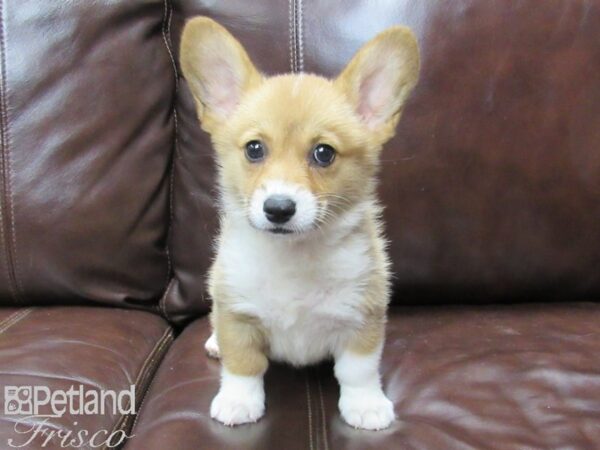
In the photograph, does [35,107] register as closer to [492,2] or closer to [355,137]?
[355,137]

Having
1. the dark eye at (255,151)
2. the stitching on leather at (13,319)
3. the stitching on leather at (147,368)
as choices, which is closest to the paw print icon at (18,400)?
the stitching on leather at (147,368)

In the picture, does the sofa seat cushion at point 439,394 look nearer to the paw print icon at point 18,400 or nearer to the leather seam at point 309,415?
the leather seam at point 309,415

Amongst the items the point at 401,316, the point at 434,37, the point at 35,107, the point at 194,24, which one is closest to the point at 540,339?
the point at 401,316

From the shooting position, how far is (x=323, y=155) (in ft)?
3.40

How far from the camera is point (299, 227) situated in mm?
975

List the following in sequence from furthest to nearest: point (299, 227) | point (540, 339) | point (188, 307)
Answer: point (188, 307) → point (540, 339) → point (299, 227)

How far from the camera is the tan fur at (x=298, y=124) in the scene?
1.02 metres

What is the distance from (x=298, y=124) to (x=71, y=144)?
0.72 meters

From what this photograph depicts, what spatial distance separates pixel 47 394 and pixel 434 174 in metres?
0.93

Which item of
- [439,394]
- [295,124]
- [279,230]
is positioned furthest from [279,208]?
[439,394]

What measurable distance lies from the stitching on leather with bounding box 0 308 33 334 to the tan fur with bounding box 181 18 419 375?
522 mm

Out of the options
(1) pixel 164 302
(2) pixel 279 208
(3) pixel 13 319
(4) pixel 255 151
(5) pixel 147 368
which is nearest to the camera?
(2) pixel 279 208

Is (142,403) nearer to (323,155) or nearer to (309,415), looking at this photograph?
(309,415)

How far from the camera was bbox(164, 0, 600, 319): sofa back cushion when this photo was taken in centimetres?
144
